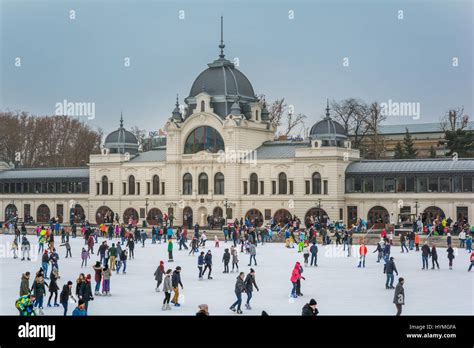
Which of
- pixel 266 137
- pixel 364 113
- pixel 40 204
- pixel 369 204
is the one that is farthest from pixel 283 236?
pixel 364 113

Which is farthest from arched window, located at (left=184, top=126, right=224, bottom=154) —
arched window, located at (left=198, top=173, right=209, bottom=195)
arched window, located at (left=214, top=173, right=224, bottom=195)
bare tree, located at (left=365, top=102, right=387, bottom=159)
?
bare tree, located at (left=365, top=102, right=387, bottom=159)

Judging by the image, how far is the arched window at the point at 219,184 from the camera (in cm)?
7537

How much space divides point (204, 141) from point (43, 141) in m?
36.5

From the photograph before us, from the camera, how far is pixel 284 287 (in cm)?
3069

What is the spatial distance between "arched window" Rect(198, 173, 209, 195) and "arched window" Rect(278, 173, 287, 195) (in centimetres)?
744

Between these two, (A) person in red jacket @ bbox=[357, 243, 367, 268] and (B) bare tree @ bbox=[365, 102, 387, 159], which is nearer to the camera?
(A) person in red jacket @ bbox=[357, 243, 367, 268]

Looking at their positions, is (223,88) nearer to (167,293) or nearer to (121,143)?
(121,143)

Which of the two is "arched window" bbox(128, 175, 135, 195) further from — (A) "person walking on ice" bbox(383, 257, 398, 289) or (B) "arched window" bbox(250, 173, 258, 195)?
(A) "person walking on ice" bbox(383, 257, 398, 289)

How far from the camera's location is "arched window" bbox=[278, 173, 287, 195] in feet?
236

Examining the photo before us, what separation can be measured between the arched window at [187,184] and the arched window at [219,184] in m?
2.70
